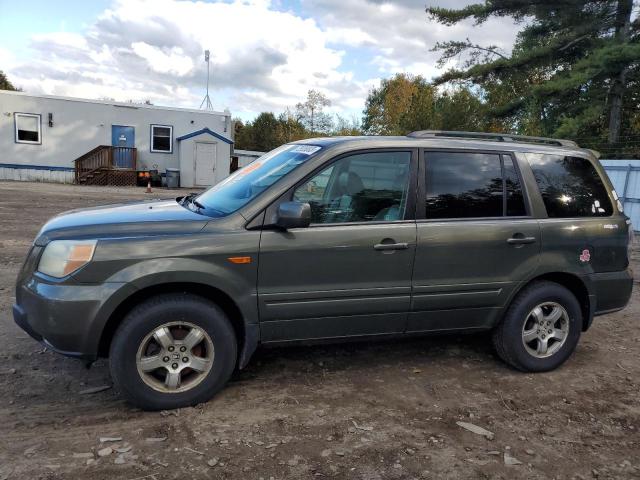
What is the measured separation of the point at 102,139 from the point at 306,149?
72.5ft

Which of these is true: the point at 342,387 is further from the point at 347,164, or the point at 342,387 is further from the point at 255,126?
the point at 255,126

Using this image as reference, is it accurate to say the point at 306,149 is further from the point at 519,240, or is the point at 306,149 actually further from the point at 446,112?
the point at 446,112

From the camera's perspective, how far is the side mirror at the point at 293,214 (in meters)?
3.37

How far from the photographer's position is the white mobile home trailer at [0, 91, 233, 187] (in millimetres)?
22453

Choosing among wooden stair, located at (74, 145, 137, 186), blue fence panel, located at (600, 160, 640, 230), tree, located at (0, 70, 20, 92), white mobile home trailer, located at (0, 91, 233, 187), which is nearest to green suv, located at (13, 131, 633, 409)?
blue fence panel, located at (600, 160, 640, 230)

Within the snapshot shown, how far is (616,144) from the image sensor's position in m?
18.1

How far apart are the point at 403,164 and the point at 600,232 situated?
6.05 ft

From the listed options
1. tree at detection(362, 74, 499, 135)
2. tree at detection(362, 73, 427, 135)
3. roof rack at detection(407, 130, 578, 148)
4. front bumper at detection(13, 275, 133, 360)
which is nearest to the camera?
front bumper at detection(13, 275, 133, 360)

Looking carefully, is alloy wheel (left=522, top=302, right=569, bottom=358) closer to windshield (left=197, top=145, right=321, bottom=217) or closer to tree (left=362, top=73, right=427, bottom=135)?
windshield (left=197, top=145, right=321, bottom=217)

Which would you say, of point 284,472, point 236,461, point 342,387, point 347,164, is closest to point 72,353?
point 236,461

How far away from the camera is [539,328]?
4.27 meters

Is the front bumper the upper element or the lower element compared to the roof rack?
lower

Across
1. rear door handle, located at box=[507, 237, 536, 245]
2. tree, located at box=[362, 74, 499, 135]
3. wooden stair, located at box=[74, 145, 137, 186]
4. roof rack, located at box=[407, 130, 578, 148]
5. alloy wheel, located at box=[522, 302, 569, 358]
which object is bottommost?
alloy wheel, located at box=[522, 302, 569, 358]

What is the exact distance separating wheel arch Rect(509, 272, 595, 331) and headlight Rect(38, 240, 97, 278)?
3.32 meters
